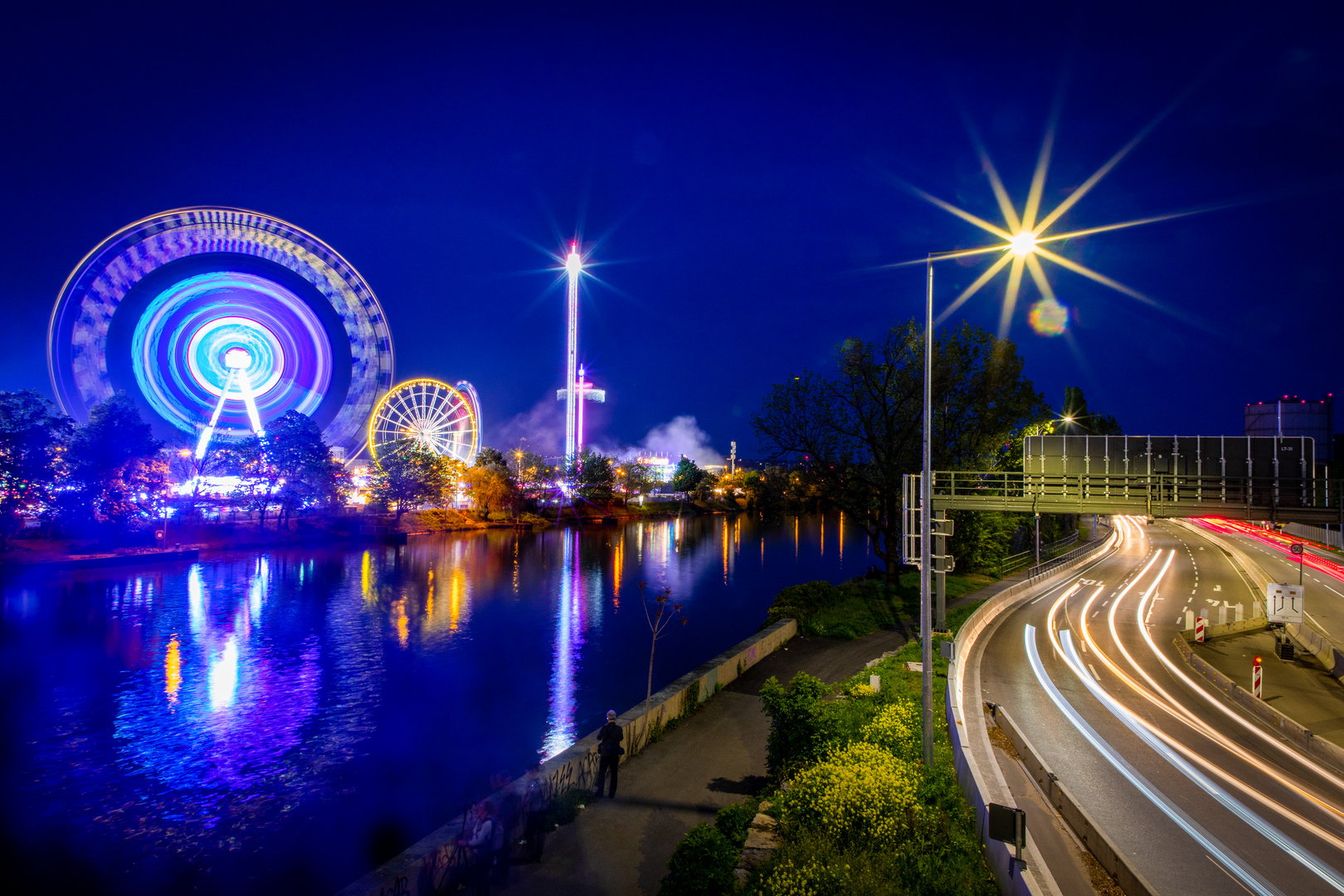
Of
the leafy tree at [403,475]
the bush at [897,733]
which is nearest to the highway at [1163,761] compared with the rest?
A: the bush at [897,733]

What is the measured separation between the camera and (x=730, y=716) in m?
17.4

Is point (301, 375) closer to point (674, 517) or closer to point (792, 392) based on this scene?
point (792, 392)

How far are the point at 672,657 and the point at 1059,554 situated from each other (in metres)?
42.0

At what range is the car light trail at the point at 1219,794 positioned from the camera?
9.84m

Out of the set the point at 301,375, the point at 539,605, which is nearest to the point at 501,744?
the point at 539,605

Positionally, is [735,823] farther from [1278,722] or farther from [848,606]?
[848,606]

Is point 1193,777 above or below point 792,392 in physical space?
below

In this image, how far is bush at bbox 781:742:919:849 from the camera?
8805 millimetres

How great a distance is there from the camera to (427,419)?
82.0 metres

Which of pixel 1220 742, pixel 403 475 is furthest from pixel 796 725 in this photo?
pixel 403 475

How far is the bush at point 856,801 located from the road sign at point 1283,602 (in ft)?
92.3

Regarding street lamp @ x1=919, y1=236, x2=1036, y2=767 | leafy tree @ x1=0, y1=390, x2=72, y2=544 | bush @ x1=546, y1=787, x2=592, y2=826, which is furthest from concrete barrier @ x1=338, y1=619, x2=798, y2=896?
leafy tree @ x1=0, y1=390, x2=72, y2=544

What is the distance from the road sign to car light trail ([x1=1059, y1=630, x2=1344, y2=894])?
14.5 metres

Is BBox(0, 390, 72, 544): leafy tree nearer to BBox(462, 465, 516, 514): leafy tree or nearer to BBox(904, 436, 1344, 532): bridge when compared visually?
BBox(462, 465, 516, 514): leafy tree
